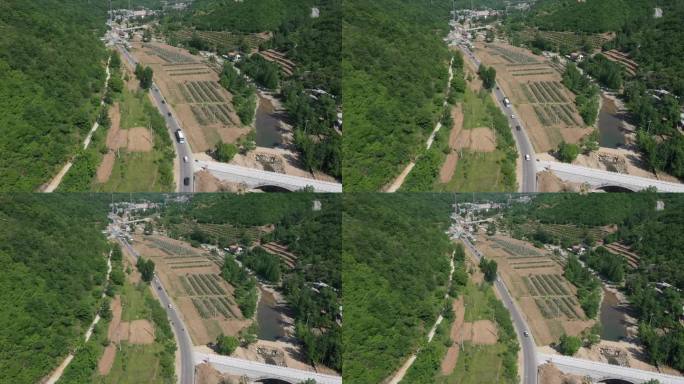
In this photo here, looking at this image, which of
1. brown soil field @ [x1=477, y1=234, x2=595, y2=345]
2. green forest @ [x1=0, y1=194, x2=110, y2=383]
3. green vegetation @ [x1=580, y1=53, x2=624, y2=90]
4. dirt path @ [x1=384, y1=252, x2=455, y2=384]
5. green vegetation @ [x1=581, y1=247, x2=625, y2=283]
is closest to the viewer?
green forest @ [x1=0, y1=194, x2=110, y2=383]

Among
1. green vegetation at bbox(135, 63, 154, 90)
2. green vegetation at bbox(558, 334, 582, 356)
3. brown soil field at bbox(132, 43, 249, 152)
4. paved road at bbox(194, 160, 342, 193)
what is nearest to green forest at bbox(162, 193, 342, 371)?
paved road at bbox(194, 160, 342, 193)

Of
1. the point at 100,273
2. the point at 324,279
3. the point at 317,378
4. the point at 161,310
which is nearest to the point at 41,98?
the point at 100,273

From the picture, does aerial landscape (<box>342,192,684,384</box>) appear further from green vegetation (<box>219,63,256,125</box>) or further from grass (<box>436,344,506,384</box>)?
green vegetation (<box>219,63,256,125</box>)

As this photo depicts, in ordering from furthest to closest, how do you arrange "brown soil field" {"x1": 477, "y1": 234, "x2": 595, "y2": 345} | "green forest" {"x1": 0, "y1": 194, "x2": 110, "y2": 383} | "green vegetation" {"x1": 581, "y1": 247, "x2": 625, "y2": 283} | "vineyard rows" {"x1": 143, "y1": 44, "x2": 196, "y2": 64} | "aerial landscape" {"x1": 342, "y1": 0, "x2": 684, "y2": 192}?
"green vegetation" {"x1": 581, "y1": 247, "x2": 625, "y2": 283}
"brown soil field" {"x1": 477, "y1": 234, "x2": 595, "y2": 345}
"vineyard rows" {"x1": 143, "y1": 44, "x2": 196, "y2": 64}
"aerial landscape" {"x1": 342, "y1": 0, "x2": 684, "y2": 192}
"green forest" {"x1": 0, "y1": 194, "x2": 110, "y2": 383}

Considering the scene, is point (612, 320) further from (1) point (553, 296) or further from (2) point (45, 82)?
(2) point (45, 82)

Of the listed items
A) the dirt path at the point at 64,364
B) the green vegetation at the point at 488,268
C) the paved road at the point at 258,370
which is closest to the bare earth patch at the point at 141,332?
the dirt path at the point at 64,364

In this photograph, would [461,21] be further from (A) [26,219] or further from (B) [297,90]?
(A) [26,219]

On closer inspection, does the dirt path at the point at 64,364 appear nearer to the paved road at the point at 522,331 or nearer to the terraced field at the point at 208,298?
the terraced field at the point at 208,298
